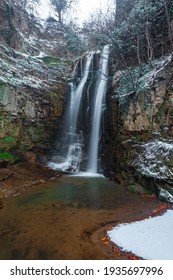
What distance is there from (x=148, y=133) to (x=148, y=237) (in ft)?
14.9

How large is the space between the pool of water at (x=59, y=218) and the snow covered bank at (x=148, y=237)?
44 centimetres

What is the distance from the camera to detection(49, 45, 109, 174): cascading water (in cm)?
1211

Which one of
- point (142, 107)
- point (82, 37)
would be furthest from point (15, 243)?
point (82, 37)

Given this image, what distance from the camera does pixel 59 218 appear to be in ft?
16.2

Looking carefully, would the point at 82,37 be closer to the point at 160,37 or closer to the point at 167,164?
the point at 160,37

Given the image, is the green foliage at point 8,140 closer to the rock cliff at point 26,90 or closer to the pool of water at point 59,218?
the rock cliff at point 26,90

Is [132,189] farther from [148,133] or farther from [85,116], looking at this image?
[85,116]

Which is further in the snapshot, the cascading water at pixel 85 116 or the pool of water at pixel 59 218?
the cascading water at pixel 85 116

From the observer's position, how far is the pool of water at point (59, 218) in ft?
11.5

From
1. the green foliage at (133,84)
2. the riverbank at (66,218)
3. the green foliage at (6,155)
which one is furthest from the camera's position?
the green foliage at (6,155)

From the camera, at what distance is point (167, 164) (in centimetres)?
Result: 652

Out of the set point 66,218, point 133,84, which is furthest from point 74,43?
point 66,218

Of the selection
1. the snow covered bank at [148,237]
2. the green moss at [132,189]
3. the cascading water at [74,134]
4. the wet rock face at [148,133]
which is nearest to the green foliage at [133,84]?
the wet rock face at [148,133]

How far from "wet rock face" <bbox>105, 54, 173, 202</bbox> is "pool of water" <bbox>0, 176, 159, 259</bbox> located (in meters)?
0.80
